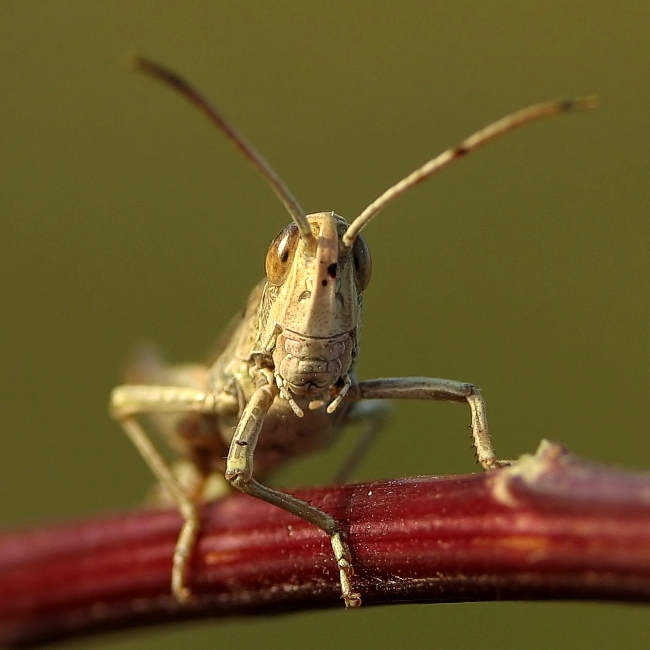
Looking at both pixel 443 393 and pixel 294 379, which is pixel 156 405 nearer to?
pixel 294 379

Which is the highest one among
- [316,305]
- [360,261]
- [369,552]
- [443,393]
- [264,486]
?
[360,261]

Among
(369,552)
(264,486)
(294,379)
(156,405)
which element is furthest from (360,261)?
(156,405)

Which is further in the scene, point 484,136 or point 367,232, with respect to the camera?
point 367,232

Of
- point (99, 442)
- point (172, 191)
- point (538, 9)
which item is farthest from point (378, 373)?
point (538, 9)

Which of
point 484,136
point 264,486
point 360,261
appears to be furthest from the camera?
point 360,261

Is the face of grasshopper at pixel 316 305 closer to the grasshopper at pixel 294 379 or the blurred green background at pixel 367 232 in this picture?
the grasshopper at pixel 294 379

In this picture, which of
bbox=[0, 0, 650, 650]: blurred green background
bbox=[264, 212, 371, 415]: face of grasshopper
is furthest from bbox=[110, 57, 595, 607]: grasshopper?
bbox=[0, 0, 650, 650]: blurred green background
